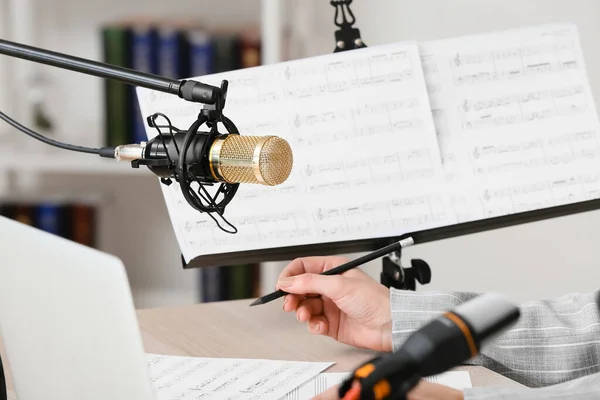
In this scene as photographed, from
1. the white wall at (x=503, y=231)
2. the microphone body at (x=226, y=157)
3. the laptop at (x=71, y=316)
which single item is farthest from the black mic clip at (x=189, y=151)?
the white wall at (x=503, y=231)

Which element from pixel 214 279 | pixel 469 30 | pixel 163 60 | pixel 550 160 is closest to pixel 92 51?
pixel 163 60

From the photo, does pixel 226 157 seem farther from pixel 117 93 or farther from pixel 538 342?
pixel 117 93

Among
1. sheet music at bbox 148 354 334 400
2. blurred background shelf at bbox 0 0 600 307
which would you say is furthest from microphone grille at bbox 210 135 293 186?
blurred background shelf at bbox 0 0 600 307

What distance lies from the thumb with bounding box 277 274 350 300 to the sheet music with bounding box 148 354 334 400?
0.09 meters

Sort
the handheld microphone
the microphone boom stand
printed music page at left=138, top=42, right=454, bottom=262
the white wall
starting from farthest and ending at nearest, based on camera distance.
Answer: the white wall, printed music page at left=138, top=42, right=454, bottom=262, the microphone boom stand, the handheld microphone

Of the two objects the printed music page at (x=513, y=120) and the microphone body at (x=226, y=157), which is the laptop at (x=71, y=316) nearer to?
the microphone body at (x=226, y=157)

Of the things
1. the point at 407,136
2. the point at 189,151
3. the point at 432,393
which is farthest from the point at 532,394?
the point at 407,136

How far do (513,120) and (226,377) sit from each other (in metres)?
0.57

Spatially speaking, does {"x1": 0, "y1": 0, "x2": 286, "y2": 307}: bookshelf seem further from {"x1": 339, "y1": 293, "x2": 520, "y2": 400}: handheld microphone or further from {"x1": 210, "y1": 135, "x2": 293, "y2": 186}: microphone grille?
{"x1": 339, "y1": 293, "x2": 520, "y2": 400}: handheld microphone

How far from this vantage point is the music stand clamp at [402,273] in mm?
1139

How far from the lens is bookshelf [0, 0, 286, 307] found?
6.78ft

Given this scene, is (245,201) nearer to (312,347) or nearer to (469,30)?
(312,347)

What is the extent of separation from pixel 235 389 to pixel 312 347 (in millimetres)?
179

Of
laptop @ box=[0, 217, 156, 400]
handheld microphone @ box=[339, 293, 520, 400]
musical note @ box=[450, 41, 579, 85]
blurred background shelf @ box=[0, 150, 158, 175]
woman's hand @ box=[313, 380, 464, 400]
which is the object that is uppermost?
blurred background shelf @ box=[0, 150, 158, 175]
